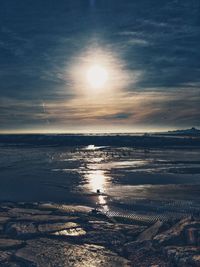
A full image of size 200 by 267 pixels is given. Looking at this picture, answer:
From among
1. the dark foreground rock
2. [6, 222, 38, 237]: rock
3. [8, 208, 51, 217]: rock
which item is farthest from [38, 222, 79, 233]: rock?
[8, 208, 51, 217]: rock

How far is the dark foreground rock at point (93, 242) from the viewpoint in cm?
652

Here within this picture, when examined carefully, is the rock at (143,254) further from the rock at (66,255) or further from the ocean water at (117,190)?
the ocean water at (117,190)

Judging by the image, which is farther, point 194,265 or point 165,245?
point 165,245

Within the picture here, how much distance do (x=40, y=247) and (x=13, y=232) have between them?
4.41 ft

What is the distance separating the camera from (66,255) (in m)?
6.86

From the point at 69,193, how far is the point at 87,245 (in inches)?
277

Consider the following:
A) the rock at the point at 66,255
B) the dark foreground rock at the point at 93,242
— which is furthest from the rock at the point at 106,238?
the rock at the point at 66,255

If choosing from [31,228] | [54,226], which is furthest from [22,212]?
[54,226]

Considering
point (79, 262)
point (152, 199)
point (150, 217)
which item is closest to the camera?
point (79, 262)

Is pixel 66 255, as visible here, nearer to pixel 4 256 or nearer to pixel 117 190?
pixel 4 256

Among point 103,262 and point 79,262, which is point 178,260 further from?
point 79,262

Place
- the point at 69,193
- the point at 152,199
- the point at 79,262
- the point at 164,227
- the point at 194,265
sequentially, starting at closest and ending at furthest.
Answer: the point at 194,265 → the point at 79,262 → the point at 164,227 → the point at 152,199 → the point at 69,193

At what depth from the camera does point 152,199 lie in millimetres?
12875

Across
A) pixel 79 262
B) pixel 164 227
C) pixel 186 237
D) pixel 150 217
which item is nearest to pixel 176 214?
pixel 150 217
